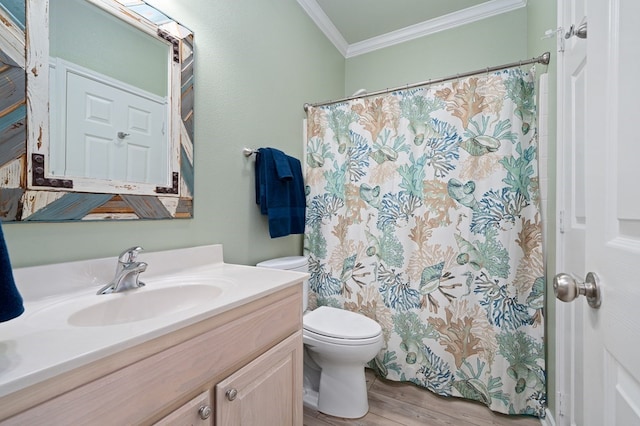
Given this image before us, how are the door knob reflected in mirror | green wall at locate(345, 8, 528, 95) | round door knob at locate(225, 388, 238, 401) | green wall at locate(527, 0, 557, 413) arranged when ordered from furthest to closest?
green wall at locate(345, 8, 528, 95), green wall at locate(527, 0, 557, 413), round door knob at locate(225, 388, 238, 401), the door knob reflected in mirror

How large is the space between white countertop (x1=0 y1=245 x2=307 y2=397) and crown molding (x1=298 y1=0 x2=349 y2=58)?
186 cm

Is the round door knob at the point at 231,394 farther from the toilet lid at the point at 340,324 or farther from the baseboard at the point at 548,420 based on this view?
the baseboard at the point at 548,420

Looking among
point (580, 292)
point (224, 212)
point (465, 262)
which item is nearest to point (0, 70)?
point (224, 212)

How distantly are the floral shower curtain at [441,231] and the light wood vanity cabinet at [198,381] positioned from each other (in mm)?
863

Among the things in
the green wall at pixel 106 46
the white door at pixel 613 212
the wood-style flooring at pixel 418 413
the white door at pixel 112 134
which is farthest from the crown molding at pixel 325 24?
the wood-style flooring at pixel 418 413

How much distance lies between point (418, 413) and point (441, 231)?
1.01 m

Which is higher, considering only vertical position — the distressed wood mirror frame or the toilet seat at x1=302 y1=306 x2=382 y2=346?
the distressed wood mirror frame

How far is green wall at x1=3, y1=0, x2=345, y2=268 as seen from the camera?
3.01 ft

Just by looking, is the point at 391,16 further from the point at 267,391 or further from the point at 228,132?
the point at 267,391

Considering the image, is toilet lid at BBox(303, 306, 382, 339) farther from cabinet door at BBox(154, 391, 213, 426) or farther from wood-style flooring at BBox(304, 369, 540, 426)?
cabinet door at BBox(154, 391, 213, 426)

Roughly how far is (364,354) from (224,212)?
101cm

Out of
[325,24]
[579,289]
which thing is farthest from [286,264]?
[325,24]

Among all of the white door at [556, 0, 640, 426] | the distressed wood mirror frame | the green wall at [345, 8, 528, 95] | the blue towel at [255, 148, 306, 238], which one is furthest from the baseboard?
the green wall at [345, 8, 528, 95]

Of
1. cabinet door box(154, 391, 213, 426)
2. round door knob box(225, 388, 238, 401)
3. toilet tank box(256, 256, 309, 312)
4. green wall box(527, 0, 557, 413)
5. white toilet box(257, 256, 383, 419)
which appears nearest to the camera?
cabinet door box(154, 391, 213, 426)
